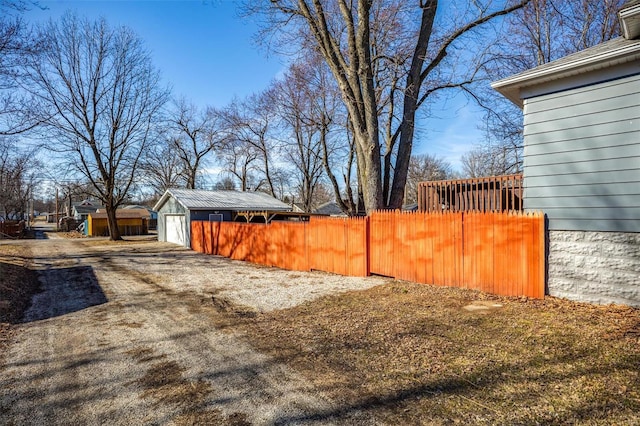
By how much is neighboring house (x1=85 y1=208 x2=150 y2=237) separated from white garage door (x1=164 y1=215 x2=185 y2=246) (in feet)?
37.3

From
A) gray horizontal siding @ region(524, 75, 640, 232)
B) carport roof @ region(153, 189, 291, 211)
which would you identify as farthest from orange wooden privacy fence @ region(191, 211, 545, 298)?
carport roof @ region(153, 189, 291, 211)

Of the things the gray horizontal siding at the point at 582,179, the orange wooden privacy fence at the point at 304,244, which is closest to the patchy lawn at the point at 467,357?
the gray horizontal siding at the point at 582,179

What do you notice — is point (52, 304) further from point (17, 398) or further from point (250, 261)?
point (250, 261)

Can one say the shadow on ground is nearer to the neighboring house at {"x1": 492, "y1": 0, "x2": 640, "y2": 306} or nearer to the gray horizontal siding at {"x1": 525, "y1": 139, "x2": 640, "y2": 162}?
the neighboring house at {"x1": 492, "y1": 0, "x2": 640, "y2": 306}

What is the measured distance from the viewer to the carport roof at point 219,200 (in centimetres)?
2056

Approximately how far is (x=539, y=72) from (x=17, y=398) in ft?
26.6

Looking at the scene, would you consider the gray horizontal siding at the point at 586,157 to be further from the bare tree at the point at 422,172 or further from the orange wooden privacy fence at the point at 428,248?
the bare tree at the point at 422,172

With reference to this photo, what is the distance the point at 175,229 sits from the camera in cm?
2183

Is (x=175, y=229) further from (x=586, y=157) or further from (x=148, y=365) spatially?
(x=586, y=157)

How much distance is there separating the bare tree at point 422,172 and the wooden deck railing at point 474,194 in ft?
113

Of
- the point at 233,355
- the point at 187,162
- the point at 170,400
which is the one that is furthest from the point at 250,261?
the point at 187,162

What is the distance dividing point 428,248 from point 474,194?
73.8 inches

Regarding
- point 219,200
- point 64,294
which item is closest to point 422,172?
point 219,200

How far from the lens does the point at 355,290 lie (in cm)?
739
